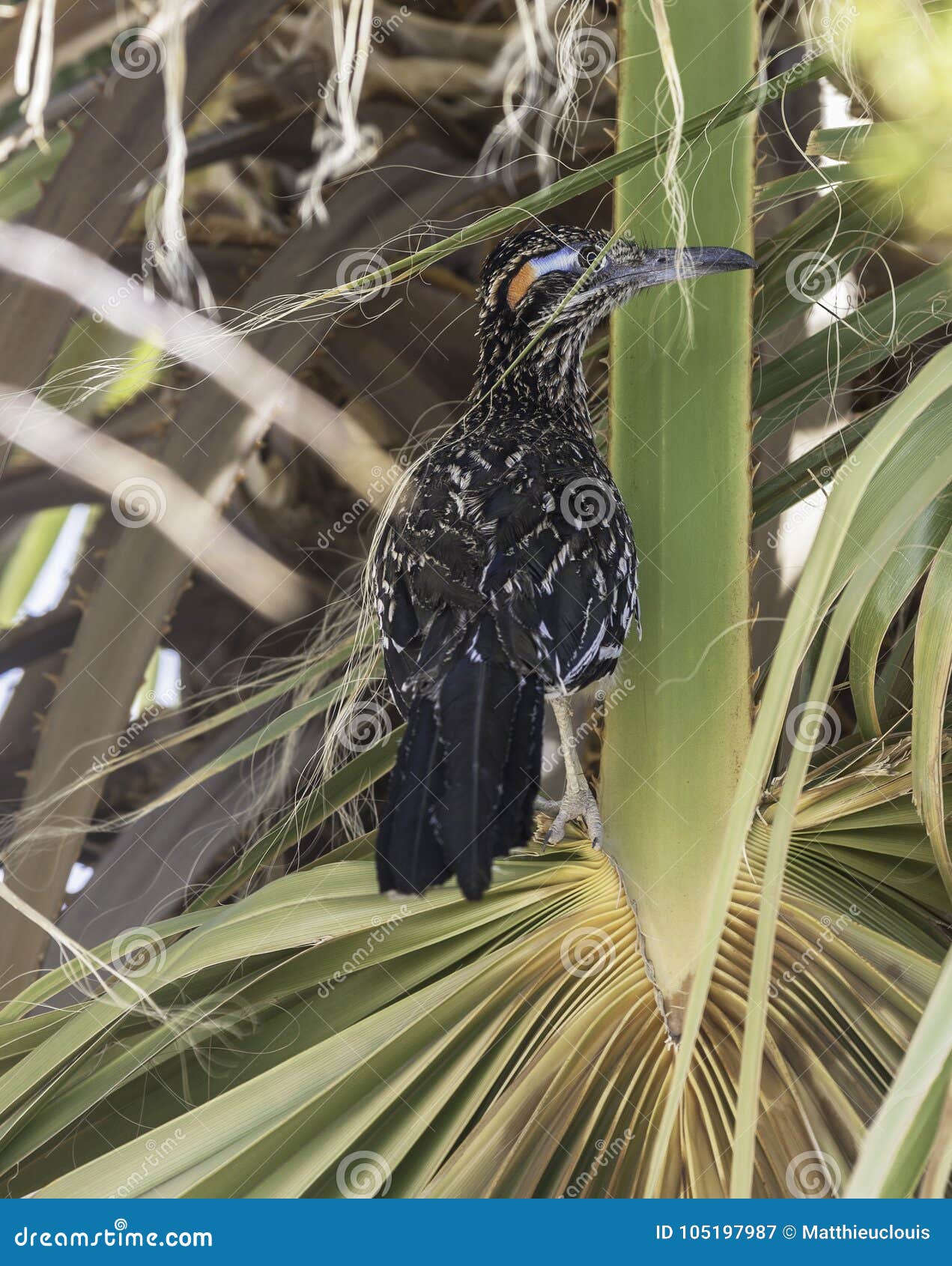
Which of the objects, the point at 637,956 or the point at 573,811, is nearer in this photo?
the point at 637,956

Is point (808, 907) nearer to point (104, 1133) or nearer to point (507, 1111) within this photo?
point (507, 1111)

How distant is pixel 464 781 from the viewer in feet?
2.96

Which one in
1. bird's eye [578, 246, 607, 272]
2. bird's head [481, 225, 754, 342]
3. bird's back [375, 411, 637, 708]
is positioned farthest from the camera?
bird's eye [578, 246, 607, 272]

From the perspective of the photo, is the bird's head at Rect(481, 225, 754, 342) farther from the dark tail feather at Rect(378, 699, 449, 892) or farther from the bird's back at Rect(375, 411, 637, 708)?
the dark tail feather at Rect(378, 699, 449, 892)

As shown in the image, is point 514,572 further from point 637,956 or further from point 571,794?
point 637,956

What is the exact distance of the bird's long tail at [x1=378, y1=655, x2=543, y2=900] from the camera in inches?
33.2

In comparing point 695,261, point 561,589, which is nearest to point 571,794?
point 561,589

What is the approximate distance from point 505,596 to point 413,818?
31 cm

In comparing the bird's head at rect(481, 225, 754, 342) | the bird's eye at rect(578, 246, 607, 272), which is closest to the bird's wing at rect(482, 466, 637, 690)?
the bird's head at rect(481, 225, 754, 342)

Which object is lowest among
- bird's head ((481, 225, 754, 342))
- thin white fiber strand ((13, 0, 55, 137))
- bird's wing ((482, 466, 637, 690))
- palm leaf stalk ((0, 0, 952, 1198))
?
palm leaf stalk ((0, 0, 952, 1198))

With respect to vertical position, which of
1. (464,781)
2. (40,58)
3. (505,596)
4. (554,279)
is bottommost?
(464,781)

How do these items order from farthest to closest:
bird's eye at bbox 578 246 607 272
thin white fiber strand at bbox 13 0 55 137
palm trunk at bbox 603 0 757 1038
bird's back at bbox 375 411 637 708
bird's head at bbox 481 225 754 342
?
bird's eye at bbox 578 246 607 272 < bird's head at bbox 481 225 754 342 < bird's back at bbox 375 411 637 708 < palm trunk at bbox 603 0 757 1038 < thin white fiber strand at bbox 13 0 55 137

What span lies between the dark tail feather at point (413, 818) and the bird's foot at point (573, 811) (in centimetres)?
23

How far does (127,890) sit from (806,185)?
1248 millimetres
